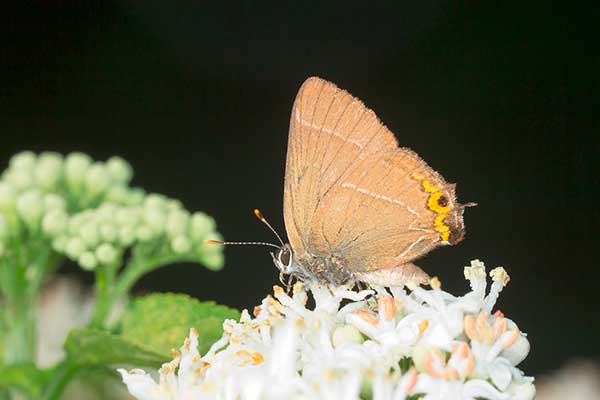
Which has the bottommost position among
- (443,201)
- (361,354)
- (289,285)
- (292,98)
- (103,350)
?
(361,354)

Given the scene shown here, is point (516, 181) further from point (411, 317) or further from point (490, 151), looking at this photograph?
point (411, 317)

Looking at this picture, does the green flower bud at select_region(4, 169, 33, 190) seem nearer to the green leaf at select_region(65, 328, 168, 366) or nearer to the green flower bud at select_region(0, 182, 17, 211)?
the green flower bud at select_region(0, 182, 17, 211)

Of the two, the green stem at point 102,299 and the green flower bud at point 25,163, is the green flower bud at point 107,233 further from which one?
the green flower bud at point 25,163

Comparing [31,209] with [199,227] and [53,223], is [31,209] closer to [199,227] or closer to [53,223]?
[53,223]

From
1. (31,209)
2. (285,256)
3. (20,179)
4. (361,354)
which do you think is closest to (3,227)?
(31,209)

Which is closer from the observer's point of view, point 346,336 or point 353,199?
point 346,336

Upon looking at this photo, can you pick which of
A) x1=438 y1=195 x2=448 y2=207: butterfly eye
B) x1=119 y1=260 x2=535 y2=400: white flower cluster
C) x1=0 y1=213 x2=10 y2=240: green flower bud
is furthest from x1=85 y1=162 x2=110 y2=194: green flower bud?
x1=438 y1=195 x2=448 y2=207: butterfly eye
